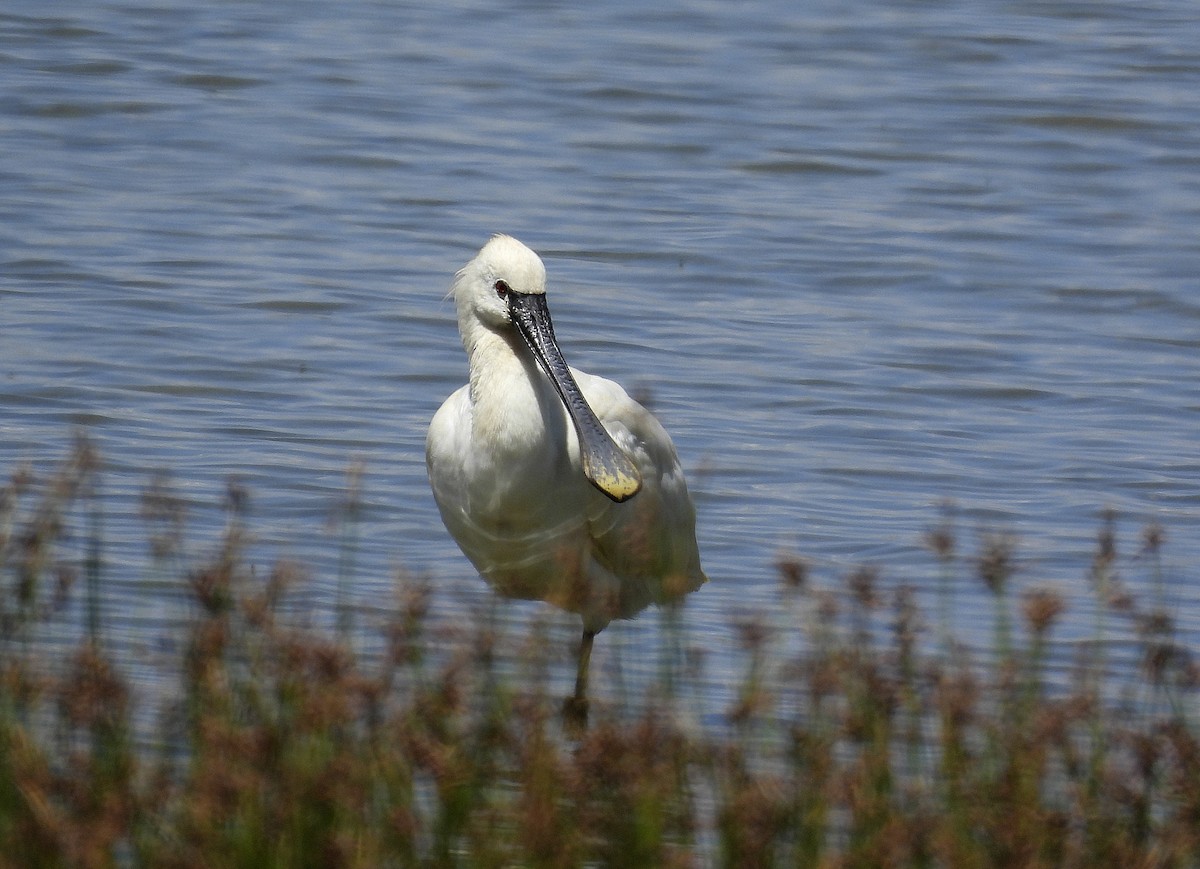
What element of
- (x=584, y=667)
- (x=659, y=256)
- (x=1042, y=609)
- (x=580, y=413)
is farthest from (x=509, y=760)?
(x=659, y=256)

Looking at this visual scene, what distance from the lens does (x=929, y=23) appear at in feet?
60.6

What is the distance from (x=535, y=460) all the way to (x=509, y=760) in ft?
8.44

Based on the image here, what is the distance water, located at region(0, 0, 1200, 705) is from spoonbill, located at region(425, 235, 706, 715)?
0.37 metres

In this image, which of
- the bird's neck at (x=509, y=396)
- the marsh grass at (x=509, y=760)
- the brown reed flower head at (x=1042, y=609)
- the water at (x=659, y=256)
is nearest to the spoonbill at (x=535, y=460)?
the bird's neck at (x=509, y=396)

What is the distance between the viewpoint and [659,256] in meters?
12.3

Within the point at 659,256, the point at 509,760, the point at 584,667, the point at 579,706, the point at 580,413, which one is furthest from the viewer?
the point at 659,256

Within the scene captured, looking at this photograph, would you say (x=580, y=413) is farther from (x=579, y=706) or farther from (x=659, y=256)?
(x=659, y=256)

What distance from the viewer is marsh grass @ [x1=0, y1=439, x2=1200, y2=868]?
11.5 feet

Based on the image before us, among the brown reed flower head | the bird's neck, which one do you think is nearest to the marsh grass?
the brown reed flower head

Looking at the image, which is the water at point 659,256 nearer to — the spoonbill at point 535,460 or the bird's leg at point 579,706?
the bird's leg at point 579,706

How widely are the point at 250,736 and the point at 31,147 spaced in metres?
11.1

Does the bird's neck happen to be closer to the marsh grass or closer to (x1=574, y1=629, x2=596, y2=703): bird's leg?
(x1=574, y1=629, x2=596, y2=703): bird's leg

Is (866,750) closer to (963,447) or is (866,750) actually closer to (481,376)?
(481,376)

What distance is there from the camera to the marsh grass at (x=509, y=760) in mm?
3518
